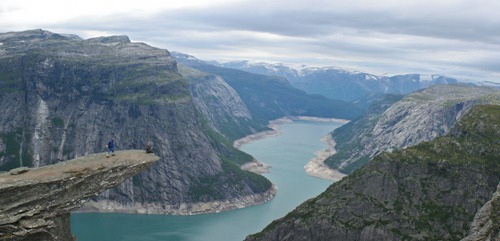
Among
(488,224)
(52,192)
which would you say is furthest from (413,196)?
(52,192)

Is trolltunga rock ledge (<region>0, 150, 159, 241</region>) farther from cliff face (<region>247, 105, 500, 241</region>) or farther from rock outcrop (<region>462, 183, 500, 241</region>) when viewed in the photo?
cliff face (<region>247, 105, 500, 241</region>)

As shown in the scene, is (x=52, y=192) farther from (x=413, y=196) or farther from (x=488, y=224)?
(x=413, y=196)

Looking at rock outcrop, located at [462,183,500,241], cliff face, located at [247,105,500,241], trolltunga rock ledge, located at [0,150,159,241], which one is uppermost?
trolltunga rock ledge, located at [0,150,159,241]

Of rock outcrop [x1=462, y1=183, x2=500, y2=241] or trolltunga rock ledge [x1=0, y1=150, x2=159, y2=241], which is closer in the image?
trolltunga rock ledge [x1=0, y1=150, x2=159, y2=241]

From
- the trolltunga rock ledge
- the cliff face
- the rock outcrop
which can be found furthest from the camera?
the cliff face

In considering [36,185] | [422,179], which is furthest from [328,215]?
[36,185]

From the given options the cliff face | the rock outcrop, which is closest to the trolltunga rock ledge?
the rock outcrop

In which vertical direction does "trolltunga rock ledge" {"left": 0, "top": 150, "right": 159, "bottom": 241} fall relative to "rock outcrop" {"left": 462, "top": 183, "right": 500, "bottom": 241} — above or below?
above
